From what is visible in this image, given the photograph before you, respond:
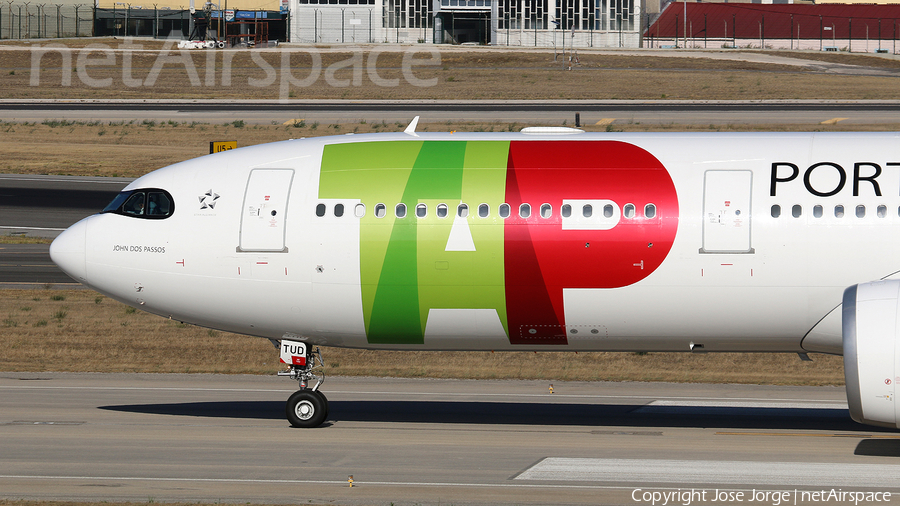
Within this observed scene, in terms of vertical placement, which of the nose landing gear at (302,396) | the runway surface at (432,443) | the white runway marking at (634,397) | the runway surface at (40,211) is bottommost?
the white runway marking at (634,397)

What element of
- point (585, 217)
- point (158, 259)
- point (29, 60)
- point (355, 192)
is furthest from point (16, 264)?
point (29, 60)

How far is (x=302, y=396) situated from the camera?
22.2m

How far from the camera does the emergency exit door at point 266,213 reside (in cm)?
2105

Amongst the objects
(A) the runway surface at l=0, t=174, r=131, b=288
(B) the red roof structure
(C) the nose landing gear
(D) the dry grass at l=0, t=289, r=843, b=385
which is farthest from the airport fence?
(C) the nose landing gear

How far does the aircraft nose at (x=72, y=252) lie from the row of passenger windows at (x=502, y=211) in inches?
208

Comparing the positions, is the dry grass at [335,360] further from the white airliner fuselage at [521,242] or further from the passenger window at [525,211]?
the passenger window at [525,211]

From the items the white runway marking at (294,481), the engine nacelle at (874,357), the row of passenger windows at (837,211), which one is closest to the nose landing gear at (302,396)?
the white runway marking at (294,481)

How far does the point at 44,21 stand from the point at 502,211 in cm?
16939

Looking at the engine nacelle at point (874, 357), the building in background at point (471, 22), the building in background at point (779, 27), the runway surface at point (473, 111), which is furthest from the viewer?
the building in background at point (779, 27)

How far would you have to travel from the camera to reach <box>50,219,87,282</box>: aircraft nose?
71.2ft

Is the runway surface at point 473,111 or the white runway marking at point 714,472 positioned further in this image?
the runway surface at point 473,111

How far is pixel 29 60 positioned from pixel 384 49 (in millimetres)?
46133

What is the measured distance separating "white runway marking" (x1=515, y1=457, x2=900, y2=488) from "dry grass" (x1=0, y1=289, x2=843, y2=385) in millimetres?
8940

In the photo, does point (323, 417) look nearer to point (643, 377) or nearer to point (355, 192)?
point (355, 192)
